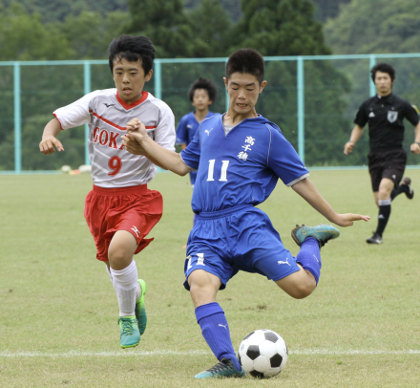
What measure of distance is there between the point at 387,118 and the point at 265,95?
15.8 m

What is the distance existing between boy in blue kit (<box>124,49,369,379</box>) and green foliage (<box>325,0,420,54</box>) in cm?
5070

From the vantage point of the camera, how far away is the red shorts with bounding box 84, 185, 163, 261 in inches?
225

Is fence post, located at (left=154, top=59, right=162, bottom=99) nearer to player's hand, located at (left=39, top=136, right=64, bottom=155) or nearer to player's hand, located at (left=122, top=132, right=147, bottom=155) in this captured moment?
player's hand, located at (left=39, top=136, right=64, bottom=155)

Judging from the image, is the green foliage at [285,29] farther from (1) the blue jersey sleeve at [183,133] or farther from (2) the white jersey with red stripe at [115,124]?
(2) the white jersey with red stripe at [115,124]

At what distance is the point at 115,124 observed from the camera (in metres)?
5.82

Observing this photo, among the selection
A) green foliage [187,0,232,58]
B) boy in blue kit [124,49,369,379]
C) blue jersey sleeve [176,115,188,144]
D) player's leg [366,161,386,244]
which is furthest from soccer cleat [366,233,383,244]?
green foliage [187,0,232,58]

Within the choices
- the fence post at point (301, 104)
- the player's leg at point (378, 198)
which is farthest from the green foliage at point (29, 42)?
the player's leg at point (378, 198)

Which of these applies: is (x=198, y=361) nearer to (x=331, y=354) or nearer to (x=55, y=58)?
(x=331, y=354)

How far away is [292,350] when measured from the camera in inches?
204

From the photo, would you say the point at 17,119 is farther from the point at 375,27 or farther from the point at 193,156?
the point at 375,27

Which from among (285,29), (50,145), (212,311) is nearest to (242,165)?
(212,311)

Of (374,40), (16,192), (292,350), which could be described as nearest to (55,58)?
(374,40)

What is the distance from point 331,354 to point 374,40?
185 ft

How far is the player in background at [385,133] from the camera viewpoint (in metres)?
10.5
